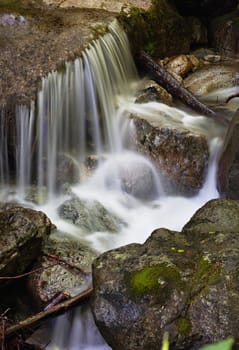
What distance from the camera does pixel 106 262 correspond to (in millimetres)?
3283

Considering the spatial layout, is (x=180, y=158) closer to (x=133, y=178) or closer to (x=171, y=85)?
(x=133, y=178)

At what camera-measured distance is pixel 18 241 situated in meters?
3.84

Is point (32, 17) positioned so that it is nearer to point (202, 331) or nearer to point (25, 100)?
point (25, 100)

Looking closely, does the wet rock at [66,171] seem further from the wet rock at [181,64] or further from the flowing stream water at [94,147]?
the wet rock at [181,64]

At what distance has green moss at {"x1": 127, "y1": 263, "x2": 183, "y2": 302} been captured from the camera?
3.00 metres

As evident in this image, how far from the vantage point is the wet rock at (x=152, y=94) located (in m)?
6.75

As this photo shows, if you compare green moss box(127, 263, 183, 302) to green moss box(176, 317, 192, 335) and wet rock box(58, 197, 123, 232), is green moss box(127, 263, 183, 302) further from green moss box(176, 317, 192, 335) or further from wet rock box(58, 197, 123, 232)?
wet rock box(58, 197, 123, 232)

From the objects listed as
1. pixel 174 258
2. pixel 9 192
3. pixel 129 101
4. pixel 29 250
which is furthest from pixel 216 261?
pixel 129 101

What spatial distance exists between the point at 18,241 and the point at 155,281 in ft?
4.46

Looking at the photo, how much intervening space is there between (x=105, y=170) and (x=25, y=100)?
4.43ft

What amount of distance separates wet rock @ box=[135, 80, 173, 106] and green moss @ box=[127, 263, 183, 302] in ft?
13.1

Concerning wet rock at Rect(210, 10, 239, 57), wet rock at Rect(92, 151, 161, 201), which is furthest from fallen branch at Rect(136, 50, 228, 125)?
wet rock at Rect(210, 10, 239, 57)

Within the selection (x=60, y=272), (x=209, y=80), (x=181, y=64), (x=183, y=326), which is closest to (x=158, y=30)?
(x=181, y=64)

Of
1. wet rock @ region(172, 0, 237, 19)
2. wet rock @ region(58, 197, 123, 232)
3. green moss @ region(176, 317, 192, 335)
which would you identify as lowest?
wet rock @ region(58, 197, 123, 232)
